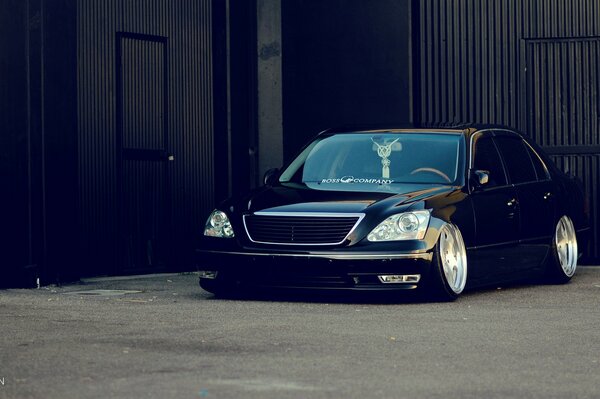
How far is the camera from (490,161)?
1324 cm

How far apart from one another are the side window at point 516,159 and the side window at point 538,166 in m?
0.06

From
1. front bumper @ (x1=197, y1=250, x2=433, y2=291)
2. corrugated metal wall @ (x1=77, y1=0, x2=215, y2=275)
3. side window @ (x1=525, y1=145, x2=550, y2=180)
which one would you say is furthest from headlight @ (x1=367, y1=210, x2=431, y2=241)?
corrugated metal wall @ (x1=77, y1=0, x2=215, y2=275)

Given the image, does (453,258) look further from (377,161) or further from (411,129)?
(411,129)

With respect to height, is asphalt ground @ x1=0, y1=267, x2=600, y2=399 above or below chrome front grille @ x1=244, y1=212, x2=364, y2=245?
below

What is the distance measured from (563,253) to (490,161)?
1.39 m

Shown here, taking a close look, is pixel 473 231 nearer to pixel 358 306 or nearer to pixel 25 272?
pixel 358 306

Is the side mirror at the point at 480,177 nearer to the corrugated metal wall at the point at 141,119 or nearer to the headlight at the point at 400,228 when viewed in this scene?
the headlight at the point at 400,228

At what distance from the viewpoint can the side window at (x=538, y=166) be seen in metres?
14.1

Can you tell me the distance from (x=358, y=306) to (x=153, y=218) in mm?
4773

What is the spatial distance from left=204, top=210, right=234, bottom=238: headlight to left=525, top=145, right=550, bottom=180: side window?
11.1 feet

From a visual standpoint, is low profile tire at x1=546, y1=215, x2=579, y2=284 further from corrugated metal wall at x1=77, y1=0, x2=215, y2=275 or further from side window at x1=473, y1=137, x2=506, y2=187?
corrugated metal wall at x1=77, y1=0, x2=215, y2=275

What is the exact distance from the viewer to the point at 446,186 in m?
12.4

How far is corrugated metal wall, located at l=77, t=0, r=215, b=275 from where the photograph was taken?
582 inches

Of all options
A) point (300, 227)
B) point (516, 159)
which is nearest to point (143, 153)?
point (516, 159)
